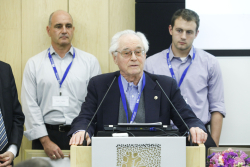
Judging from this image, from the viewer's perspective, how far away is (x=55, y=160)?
11.0 ft

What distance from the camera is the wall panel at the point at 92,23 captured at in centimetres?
407

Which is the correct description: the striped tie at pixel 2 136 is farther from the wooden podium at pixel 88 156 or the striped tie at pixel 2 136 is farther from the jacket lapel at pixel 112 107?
the wooden podium at pixel 88 156

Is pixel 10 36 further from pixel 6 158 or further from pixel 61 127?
pixel 6 158

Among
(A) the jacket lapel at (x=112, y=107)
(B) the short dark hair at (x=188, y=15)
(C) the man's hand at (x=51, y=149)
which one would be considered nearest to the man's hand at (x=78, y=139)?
(A) the jacket lapel at (x=112, y=107)

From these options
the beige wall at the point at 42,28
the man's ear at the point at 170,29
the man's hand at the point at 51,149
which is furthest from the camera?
the beige wall at the point at 42,28

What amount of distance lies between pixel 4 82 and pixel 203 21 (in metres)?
2.33

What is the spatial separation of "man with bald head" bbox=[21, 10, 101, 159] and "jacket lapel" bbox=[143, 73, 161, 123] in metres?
1.32

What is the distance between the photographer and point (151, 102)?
2383mm

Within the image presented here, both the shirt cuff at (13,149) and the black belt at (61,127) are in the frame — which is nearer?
the shirt cuff at (13,149)

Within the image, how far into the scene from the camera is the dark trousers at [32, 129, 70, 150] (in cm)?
354

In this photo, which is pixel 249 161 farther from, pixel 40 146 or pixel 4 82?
pixel 40 146

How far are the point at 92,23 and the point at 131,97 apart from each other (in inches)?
74.2

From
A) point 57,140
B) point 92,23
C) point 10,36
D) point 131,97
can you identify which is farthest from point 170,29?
point 10,36

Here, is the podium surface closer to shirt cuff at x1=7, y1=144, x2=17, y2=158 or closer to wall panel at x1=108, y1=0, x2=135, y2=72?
shirt cuff at x1=7, y1=144, x2=17, y2=158
